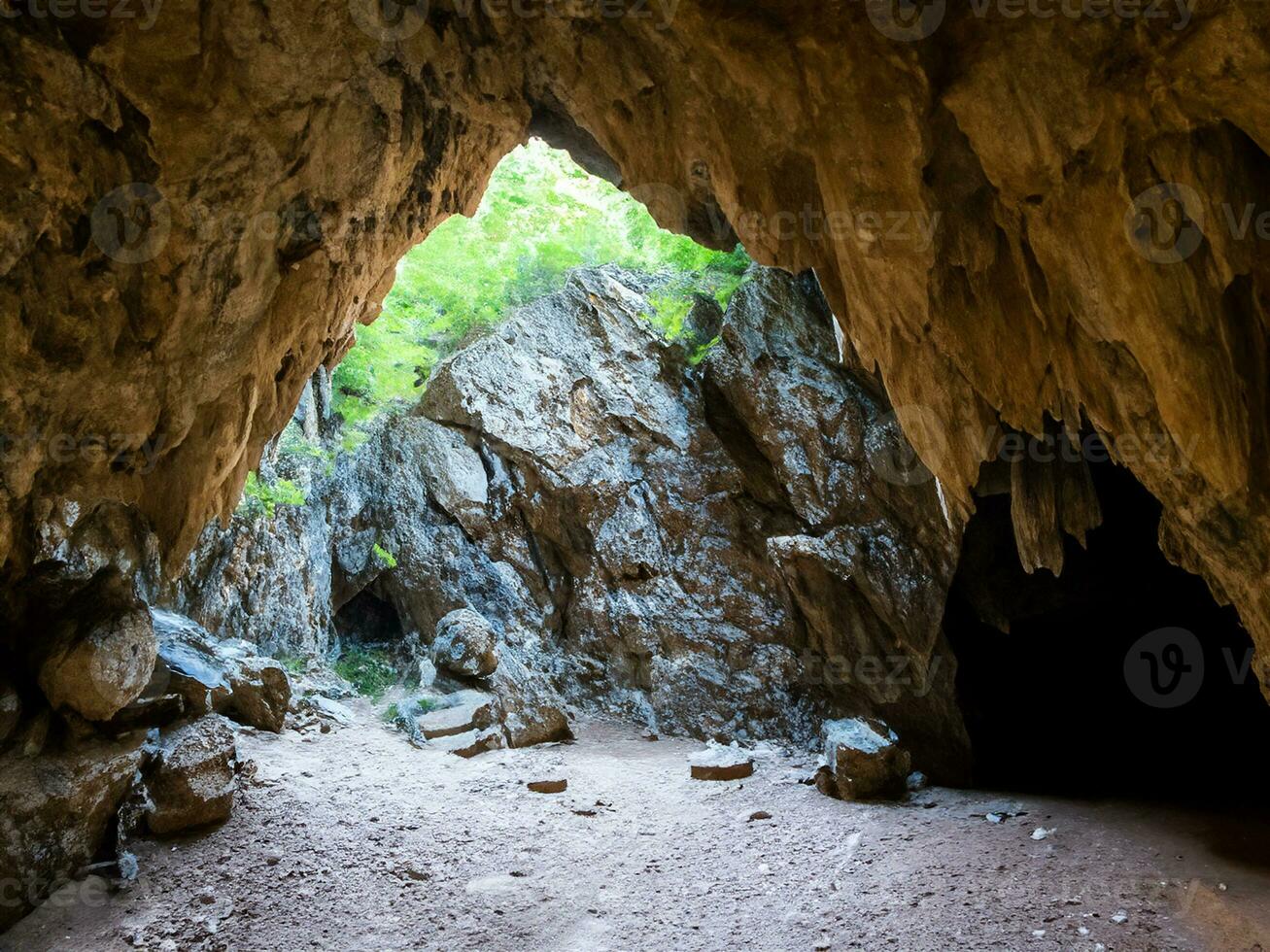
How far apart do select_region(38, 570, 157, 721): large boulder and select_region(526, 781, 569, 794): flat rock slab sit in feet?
13.3

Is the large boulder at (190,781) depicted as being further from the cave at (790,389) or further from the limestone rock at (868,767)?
the limestone rock at (868,767)

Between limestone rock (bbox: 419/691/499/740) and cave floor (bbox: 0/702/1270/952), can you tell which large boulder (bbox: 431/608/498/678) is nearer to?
limestone rock (bbox: 419/691/499/740)

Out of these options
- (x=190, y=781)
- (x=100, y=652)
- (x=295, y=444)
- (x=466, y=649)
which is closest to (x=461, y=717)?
(x=466, y=649)

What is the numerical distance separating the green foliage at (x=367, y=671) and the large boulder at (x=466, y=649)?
1399mm

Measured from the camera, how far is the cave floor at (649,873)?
542cm

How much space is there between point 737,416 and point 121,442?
7980 millimetres

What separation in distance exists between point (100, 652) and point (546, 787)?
4593 mm

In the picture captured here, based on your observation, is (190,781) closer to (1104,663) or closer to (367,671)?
(367,671)

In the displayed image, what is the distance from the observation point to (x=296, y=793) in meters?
7.29

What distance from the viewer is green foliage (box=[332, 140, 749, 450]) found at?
13719 mm

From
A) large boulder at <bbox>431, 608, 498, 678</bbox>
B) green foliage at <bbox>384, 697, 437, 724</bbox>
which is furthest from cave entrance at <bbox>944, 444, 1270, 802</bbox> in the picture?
green foliage at <bbox>384, 697, 437, 724</bbox>

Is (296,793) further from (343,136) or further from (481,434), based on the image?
(481,434)

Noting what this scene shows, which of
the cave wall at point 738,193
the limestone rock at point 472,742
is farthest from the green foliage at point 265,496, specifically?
the cave wall at point 738,193

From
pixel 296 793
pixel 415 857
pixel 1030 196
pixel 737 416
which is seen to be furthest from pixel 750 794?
pixel 1030 196
